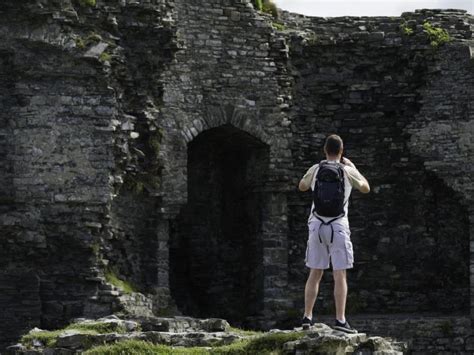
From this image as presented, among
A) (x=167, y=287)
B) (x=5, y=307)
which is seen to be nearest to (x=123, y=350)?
(x=5, y=307)

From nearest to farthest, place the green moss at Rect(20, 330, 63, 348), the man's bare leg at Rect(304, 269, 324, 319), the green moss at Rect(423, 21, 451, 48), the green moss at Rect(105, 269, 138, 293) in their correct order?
the man's bare leg at Rect(304, 269, 324, 319) < the green moss at Rect(20, 330, 63, 348) < the green moss at Rect(105, 269, 138, 293) < the green moss at Rect(423, 21, 451, 48)

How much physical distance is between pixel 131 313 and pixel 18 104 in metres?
4.07

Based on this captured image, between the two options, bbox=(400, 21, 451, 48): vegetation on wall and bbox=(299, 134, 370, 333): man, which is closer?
bbox=(299, 134, 370, 333): man

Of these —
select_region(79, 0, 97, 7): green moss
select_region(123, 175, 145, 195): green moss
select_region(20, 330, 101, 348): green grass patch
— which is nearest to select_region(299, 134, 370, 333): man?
select_region(20, 330, 101, 348): green grass patch

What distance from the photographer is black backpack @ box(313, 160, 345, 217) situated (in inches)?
842

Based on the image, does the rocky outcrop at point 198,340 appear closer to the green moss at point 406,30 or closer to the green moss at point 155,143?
the green moss at point 155,143

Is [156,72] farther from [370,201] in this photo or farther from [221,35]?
[370,201]

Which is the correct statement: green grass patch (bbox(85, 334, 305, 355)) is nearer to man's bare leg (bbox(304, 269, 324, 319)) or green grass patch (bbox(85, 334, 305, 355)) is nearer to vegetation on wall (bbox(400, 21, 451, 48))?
man's bare leg (bbox(304, 269, 324, 319))

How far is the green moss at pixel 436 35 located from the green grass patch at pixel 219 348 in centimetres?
1227

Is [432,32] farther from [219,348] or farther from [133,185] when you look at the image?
[219,348]

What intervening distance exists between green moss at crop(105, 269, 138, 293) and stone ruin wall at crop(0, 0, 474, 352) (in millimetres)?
226

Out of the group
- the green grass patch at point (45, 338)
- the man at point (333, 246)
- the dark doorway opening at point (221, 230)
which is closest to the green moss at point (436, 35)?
the dark doorway opening at point (221, 230)

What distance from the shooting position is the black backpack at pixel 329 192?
21.4 meters

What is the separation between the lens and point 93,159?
96.1 feet
